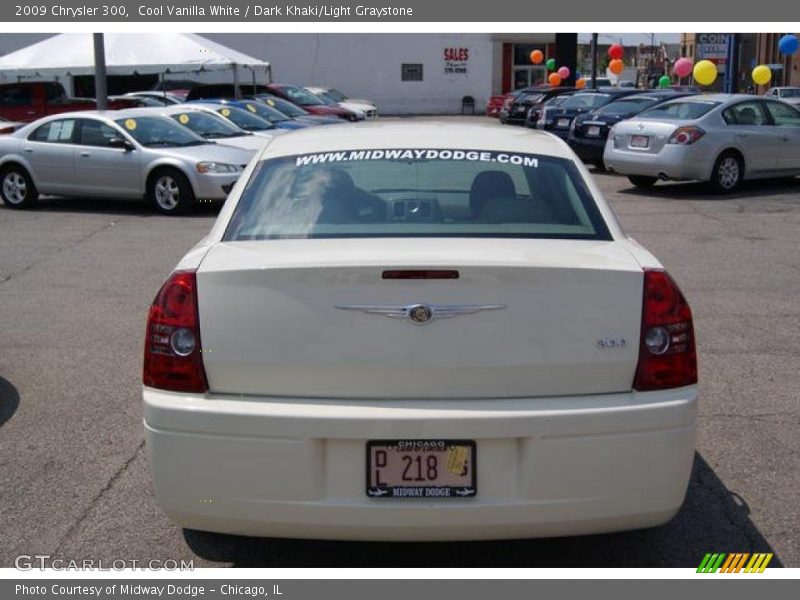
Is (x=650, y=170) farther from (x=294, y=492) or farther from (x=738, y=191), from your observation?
(x=294, y=492)

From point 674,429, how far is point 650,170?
1298 centimetres

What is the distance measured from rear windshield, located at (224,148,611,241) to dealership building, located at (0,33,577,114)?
47.5 m

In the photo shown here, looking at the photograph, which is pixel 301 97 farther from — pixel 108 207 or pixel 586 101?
pixel 108 207

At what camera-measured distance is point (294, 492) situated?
11.0 ft

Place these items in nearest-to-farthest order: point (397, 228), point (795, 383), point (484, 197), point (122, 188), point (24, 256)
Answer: point (397, 228), point (484, 197), point (795, 383), point (24, 256), point (122, 188)

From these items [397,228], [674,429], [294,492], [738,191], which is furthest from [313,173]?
[738,191]

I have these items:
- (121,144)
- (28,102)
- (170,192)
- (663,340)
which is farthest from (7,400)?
(28,102)

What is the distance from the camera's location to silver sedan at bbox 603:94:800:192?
15.5 metres

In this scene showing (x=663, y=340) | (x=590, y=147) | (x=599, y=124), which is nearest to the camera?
(x=663, y=340)

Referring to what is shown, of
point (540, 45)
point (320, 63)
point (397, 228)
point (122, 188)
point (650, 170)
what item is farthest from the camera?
point (540, 45)

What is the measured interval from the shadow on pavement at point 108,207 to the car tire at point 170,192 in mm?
127

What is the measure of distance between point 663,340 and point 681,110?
13.6 meters

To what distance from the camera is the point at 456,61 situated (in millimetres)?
51438

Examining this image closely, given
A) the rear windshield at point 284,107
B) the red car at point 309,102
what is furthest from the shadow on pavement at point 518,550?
the red car at point 309,102
